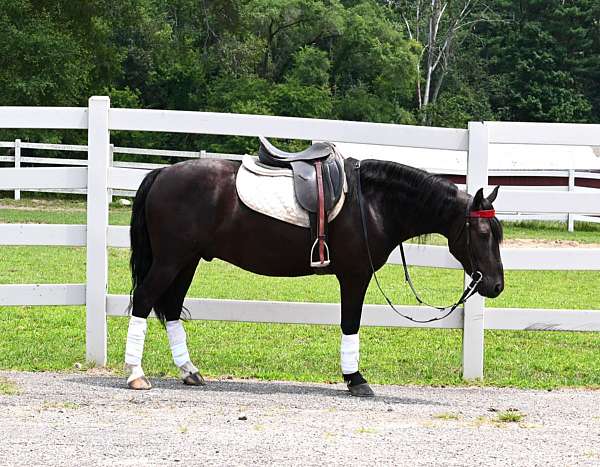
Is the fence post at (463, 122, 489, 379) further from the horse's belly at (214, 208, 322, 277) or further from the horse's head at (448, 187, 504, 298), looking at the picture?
the horse's belly at (214, 208, 322, 277)

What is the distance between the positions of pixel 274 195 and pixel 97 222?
1.45 meters

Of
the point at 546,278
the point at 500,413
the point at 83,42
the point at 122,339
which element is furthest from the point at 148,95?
the point at 500,413

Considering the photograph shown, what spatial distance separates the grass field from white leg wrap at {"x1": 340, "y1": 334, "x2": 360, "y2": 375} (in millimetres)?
638

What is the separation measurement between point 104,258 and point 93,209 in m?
0.35

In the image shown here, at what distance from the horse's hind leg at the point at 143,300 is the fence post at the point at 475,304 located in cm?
210

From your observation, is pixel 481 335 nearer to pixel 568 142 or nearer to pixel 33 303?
pixel 568 142

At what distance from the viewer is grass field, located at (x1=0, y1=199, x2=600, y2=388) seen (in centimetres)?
760

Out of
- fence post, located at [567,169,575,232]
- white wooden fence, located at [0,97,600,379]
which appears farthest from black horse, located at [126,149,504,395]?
fence post, located at [567,169,575,232]

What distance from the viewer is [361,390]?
662 cm

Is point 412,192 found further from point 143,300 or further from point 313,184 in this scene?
point 143,300

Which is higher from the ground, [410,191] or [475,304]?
[410,191]

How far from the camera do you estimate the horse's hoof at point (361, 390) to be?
660cm

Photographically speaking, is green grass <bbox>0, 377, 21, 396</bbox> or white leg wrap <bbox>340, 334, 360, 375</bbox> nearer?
green grass <bbox>0, 377, 21, 396</bbox>

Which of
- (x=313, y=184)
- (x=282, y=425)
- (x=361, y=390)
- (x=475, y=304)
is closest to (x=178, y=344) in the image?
(x=361, y=390)
